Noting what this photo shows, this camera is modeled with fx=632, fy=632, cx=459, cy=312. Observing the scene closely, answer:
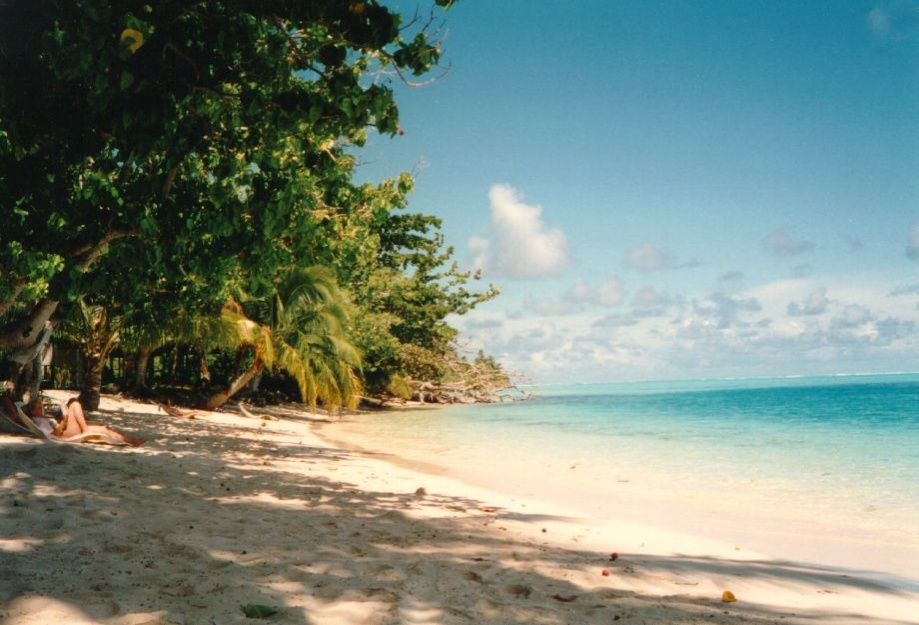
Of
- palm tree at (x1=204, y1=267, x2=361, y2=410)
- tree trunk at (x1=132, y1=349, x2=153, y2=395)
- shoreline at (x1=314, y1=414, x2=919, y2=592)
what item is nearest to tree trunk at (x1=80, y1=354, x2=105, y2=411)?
tree trunk at (x1=132, y1=349, x2=153, y2=395)

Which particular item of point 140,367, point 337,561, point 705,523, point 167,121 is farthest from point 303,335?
point 337,561

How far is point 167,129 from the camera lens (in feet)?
14.7

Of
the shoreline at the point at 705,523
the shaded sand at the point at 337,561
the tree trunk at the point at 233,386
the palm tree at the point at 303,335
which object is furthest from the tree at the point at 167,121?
the tree trunk at the point at 233,386

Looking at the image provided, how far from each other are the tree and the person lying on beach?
1.68 m

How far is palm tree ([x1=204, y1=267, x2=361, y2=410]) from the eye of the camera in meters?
15.9

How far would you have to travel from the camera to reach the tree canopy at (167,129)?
4047 mm

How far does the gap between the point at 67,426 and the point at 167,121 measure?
486 cm

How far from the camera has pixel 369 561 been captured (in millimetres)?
3744

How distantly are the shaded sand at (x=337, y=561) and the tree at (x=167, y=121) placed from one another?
2.00m

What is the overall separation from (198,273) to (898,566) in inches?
259

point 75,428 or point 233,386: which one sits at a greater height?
point 233,386

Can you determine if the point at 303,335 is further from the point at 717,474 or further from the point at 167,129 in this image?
the point at 167,129

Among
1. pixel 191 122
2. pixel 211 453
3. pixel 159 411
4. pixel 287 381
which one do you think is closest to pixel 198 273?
pixel 191 122

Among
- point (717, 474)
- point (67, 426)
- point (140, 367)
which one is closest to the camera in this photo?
point (67, 426)
